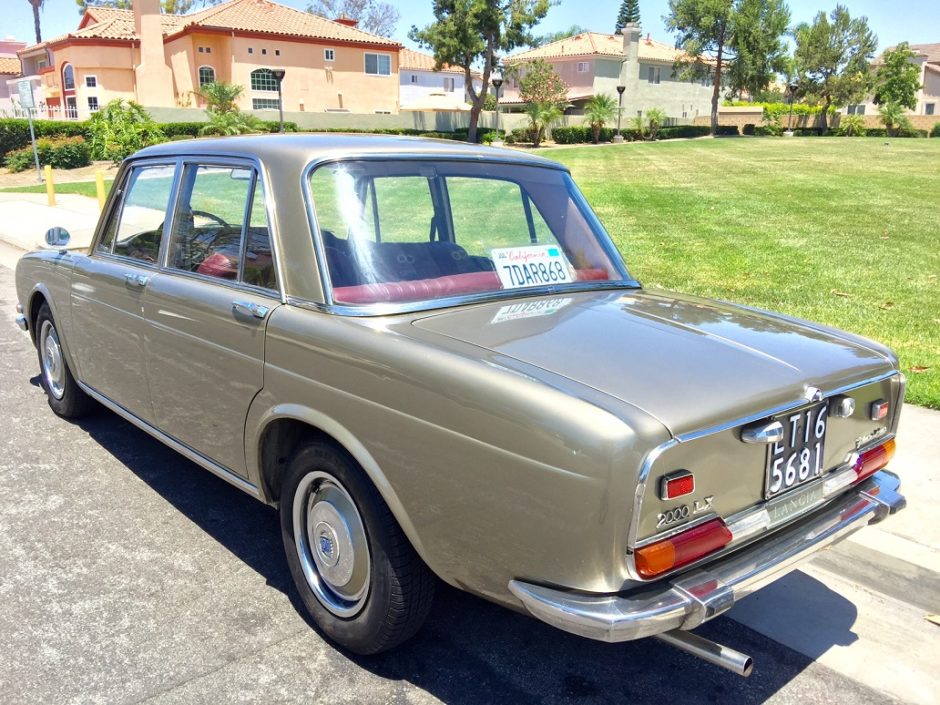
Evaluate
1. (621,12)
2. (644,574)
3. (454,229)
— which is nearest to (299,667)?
(644,574)

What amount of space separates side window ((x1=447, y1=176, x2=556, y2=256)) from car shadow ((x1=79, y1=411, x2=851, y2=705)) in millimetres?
1516

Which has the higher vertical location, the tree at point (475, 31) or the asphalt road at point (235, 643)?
the tree at point (475, 31)

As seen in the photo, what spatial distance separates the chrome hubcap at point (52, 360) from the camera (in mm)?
5184

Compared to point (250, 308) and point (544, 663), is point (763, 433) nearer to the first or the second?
point (544, 663)

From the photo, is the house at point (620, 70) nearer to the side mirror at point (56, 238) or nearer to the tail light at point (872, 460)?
the side mirror at point (56, 238)

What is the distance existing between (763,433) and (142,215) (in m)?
3.33

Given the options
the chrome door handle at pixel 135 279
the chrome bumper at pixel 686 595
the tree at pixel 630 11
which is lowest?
the chrome bumper at pixel 686 595

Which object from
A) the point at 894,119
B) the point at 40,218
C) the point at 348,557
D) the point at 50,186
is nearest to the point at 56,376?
the point at 348,557

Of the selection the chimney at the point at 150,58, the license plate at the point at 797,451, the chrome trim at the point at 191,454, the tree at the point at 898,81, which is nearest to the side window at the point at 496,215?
the chrome trim at the point at 191,454

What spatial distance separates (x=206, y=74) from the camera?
44188 millimetres

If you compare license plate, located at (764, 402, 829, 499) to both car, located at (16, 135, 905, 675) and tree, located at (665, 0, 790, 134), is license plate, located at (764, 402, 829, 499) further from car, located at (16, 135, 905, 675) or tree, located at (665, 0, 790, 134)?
tree, located at (665, 0, 790, 134)

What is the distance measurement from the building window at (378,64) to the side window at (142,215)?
47104 millimetres

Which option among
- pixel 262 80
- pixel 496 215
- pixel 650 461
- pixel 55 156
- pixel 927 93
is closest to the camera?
pixel 650 461

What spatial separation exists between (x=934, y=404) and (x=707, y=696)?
3.46 metres
